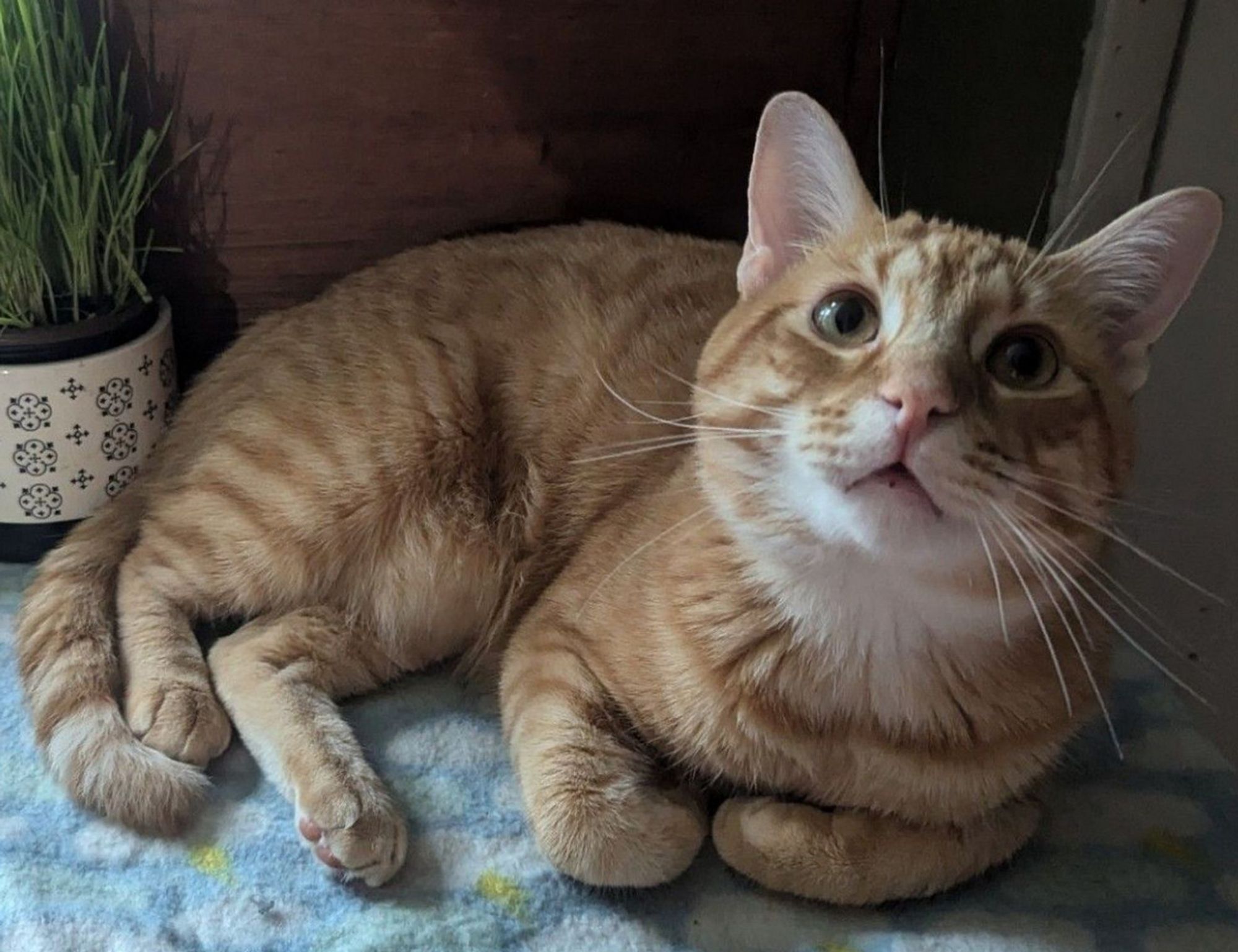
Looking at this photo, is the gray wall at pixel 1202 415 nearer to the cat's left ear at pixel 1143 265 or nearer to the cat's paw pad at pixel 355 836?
the cat's left ear at pixel 1143 265

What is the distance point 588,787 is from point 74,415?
0.87 m

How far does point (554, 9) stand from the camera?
1.71 meters

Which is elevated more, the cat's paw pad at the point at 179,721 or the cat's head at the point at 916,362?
→ the cat's head at the point at 916,362

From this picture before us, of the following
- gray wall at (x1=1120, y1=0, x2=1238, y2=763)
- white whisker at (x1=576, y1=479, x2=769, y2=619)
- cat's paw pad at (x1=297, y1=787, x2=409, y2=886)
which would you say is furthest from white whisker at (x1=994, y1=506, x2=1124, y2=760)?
cat's paw pad at (x1=297, y1=787, x2=409, y2=886)

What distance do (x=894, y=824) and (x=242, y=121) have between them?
1.27m

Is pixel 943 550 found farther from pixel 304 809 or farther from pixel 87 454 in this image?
pixel 87 454

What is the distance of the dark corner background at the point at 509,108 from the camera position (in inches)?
65.3

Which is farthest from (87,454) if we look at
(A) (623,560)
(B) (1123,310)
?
(B) (1123,310)

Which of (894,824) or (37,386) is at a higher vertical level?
(37,386)

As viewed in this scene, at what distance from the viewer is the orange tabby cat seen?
1.09 meters

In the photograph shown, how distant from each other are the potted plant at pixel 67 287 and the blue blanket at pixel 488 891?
1.17 feet

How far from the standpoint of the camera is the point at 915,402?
976 mm

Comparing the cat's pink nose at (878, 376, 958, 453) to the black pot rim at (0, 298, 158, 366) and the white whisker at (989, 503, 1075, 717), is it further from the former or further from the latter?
the black pot rim at (0, 298, 158, 366)

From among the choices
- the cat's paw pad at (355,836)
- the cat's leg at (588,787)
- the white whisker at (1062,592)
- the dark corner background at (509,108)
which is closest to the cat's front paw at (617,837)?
the cat's leg at (588,787)
